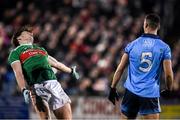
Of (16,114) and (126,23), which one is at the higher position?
(126,23)

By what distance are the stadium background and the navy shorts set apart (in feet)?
22.0

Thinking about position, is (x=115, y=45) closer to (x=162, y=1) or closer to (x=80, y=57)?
(x=80, y=57)

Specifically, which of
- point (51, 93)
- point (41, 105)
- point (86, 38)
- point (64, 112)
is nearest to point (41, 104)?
point (41, 105)

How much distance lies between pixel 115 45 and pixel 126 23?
1750mm

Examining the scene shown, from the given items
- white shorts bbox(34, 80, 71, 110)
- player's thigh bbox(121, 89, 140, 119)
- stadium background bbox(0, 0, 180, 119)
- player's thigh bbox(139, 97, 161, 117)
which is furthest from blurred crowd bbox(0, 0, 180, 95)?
player's thigh bbox(139, 97, 161, 117)

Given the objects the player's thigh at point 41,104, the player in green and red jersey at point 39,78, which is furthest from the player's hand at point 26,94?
the player's thigh at point 41,104

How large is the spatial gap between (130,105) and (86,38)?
982cm

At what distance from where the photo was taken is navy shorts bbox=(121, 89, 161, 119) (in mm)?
10398

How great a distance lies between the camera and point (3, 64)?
719 inches

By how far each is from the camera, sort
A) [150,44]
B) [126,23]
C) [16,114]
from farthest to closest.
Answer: [126,23] < [16,114] < [150,44]

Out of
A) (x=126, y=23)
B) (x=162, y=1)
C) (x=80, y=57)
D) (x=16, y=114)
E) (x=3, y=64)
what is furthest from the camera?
(x=162, y=1)

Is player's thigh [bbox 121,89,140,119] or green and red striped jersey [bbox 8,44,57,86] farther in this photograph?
green and red striped jersey [bbox 8,44,57,86]

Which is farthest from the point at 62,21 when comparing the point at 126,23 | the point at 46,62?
the point at 46,62

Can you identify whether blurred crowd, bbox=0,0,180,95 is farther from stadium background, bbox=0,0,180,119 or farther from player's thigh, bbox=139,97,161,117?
player's thigh, bbox=139,97,161,117
